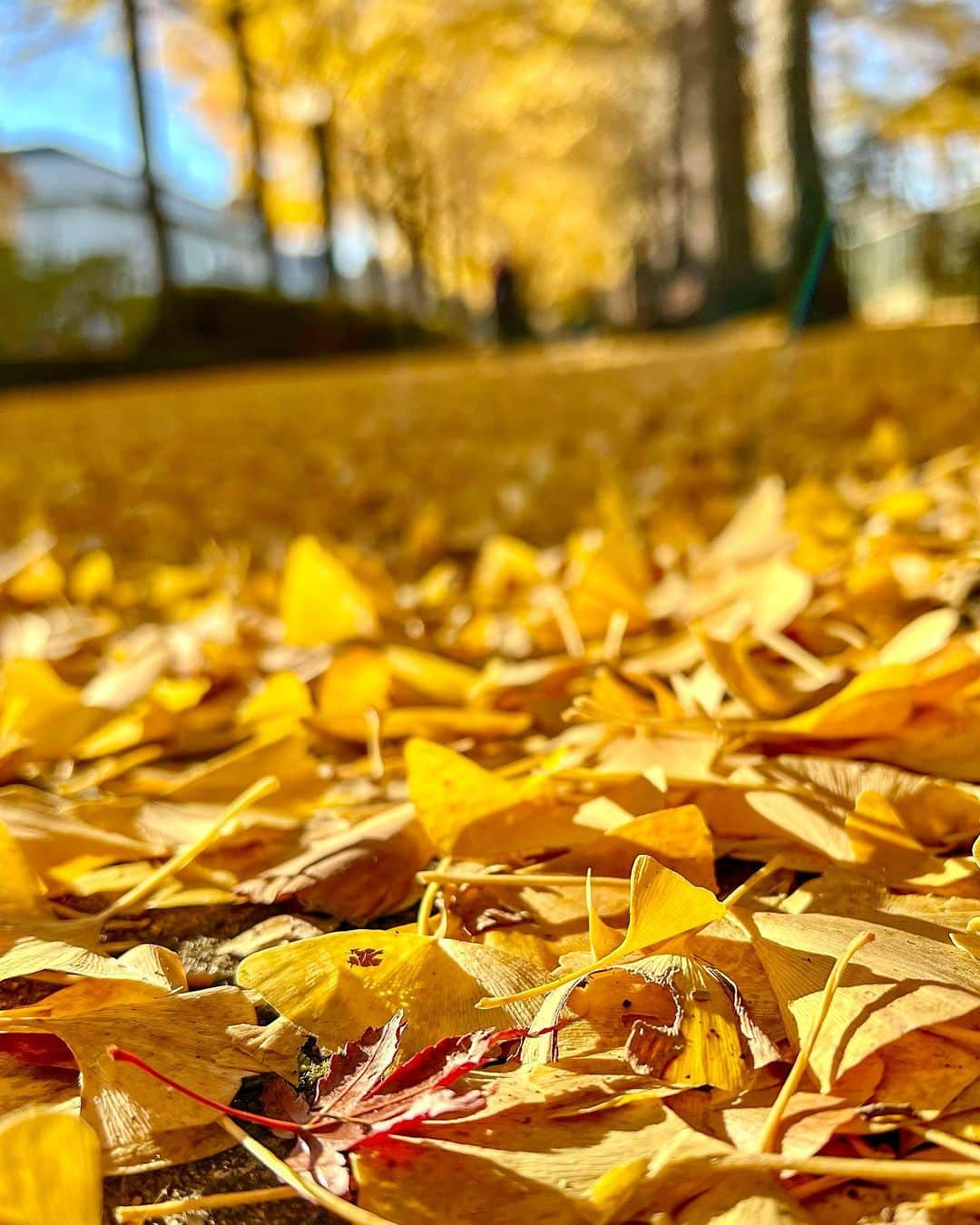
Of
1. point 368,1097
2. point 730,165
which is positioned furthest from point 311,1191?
point 730,165

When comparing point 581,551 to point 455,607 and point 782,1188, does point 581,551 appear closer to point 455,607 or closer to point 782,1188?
point 455,607

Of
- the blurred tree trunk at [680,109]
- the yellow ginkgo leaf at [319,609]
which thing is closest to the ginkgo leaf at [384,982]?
the yellow ginkgo leaf at [319,609]

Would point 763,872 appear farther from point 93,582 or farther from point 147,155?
point 147,155

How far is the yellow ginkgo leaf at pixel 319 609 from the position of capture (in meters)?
1.27

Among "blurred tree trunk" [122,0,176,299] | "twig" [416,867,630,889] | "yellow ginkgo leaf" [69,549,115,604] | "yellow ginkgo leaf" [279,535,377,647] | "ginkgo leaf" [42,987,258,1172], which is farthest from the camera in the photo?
"blurred tree trunk" [122,0,176,299]

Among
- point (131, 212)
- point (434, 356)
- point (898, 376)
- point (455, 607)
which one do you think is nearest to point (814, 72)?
point (434, 356)

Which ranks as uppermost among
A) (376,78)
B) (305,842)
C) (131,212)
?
(376,78)

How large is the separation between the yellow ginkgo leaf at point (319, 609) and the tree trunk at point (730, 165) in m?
10.8

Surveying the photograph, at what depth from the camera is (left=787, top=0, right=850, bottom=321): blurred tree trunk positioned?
29.2 feet

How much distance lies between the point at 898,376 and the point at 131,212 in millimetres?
9781

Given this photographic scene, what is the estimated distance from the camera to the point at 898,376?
138 inches

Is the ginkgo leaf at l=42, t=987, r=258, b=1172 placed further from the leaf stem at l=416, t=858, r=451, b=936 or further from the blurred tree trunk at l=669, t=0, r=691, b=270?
the blurred tree trunk at l=669, t=0, r=691, b=270

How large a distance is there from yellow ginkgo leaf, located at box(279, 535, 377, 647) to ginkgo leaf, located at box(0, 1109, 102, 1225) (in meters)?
0.87

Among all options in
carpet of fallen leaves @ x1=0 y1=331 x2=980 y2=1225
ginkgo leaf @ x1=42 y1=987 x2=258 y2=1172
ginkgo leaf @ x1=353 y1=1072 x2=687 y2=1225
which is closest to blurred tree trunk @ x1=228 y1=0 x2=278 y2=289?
carpet of fallen leaves @ x1=0 y1=331 x2=980 y2=1225
